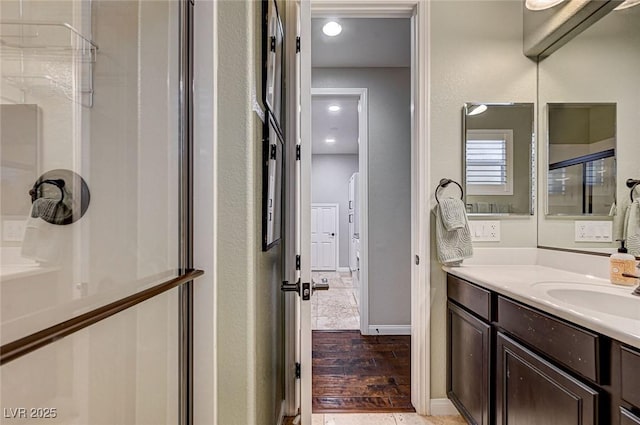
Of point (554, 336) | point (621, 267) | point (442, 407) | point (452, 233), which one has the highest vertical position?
point (452, 233)

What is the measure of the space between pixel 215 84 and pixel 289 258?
1085mm

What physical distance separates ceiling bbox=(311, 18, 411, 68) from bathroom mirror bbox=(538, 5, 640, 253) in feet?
3.80

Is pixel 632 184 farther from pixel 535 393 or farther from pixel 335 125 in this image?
pixel 335 125

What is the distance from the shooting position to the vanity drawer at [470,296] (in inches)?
59.4

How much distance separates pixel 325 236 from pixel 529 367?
6.87m

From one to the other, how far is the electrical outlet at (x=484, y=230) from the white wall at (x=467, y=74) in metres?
0.04

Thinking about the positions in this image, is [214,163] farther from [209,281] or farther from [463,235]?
[463,235]

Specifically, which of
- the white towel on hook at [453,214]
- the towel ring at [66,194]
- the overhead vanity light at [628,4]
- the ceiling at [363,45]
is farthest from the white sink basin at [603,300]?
the ceiling at [363,45]

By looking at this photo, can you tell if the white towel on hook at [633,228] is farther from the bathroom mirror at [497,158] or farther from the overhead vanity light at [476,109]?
the overhead vanity light at [476,109]

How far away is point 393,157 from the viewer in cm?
322

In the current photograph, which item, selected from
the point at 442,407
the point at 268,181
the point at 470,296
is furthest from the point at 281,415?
the point at 268,181

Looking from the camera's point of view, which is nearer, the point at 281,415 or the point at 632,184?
the point at 632,184

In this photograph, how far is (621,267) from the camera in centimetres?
137

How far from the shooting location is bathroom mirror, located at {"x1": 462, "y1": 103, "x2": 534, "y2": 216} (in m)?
2.03
